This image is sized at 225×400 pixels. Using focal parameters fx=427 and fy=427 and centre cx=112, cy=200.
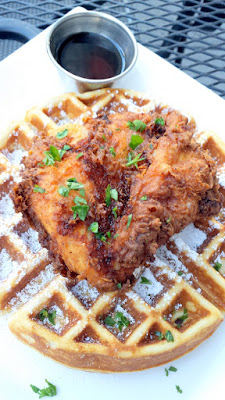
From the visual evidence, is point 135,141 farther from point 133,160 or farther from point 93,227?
point 93,227

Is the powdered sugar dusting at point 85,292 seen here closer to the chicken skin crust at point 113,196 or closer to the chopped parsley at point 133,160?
the chicken skin crust at point 113,196

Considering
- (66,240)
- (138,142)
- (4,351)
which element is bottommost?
(4,351)

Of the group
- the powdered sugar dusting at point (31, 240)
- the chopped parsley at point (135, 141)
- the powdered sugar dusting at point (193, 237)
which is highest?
the chopped parsley at point (135, 141)

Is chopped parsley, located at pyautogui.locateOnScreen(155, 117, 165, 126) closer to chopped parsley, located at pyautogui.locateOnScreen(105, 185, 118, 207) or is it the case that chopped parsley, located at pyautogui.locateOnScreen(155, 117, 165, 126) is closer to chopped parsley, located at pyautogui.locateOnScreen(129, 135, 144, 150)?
chopped parsley, located at pyautogui.locateOnScreen(129, 135, 144, 150)

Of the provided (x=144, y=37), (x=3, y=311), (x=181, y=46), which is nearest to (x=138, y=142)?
(x=3, y=311)

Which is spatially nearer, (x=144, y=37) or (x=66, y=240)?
(x=66, y=240)

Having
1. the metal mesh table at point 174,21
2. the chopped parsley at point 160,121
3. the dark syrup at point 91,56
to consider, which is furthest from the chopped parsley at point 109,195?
the metal mesh table at point 174,21

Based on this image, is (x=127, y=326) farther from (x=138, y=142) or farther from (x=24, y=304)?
(x=138, y=142)
